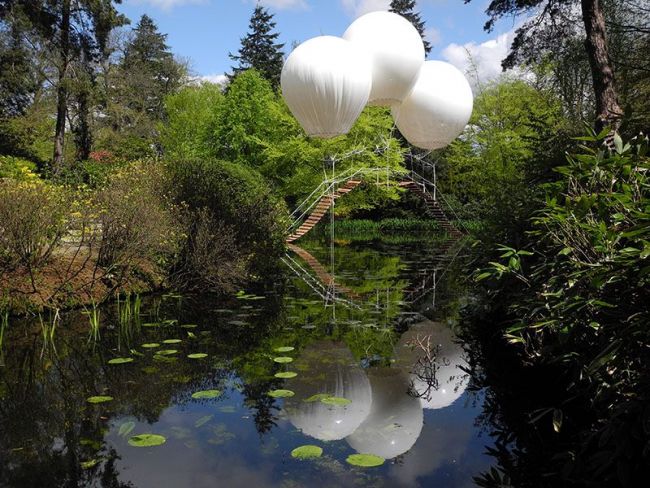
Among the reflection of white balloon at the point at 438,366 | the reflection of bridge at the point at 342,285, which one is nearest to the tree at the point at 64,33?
the reflection of bridge at the point at 342,285

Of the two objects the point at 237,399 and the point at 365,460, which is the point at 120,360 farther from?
the point at 365,460

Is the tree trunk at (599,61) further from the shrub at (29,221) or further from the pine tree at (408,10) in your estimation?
the pine tree at (408,10)

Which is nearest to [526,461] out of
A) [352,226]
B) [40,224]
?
[40,224]

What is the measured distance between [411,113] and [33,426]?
6.02m

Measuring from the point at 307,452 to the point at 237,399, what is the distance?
1108 mm

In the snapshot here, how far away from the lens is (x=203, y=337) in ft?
20.0

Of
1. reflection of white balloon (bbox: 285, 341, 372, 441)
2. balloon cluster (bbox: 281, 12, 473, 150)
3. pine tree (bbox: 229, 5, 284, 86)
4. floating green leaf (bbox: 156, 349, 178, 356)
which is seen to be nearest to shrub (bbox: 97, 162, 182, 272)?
floating green leaf (bbox: 156, 349, 178, 356)

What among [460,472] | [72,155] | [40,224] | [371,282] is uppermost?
[72,155]

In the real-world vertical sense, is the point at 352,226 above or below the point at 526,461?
above

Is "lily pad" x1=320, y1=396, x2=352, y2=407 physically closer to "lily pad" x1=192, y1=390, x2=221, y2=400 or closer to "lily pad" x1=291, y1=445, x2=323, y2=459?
"lily pad" x1=291, y1=445, x2=323, y2=459

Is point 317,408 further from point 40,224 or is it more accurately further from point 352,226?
point 352,226

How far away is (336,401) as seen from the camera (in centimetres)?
409

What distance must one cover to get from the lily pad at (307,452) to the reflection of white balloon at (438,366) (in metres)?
1.16

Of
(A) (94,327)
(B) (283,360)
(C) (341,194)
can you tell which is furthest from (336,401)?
(C) (341,194)
